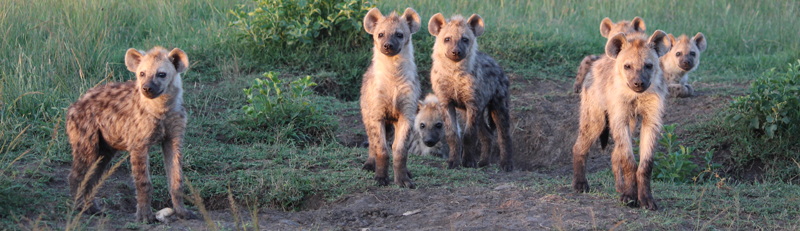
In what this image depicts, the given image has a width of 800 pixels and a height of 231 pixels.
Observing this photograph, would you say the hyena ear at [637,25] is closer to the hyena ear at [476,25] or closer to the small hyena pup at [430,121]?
the hyena ear at [476,25]

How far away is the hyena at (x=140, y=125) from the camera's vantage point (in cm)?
347

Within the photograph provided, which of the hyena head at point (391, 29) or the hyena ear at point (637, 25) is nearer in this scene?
the hyena head at point (391, 29)

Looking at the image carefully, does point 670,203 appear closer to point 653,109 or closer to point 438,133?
point 653,109

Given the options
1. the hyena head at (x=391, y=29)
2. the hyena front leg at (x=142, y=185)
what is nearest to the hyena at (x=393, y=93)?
the hyena head at (x=391, y=29)

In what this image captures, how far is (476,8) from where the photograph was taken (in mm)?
8867

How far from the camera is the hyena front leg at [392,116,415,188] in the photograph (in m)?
4.20

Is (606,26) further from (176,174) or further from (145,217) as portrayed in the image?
(145,217)

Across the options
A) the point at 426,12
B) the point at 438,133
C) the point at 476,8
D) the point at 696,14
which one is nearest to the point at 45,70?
the point at 438,133

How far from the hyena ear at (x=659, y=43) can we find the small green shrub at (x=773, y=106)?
1.56 metres

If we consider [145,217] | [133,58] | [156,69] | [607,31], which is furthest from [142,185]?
[607,31]

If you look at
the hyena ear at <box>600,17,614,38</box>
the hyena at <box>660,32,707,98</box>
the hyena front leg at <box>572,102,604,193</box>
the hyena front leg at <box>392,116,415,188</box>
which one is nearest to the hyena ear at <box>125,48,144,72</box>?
the hyena front leg at <box>392,116,415,188</box>

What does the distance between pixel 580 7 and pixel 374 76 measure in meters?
5.73

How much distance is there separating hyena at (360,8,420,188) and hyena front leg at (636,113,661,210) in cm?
135

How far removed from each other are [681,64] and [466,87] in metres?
2.55
